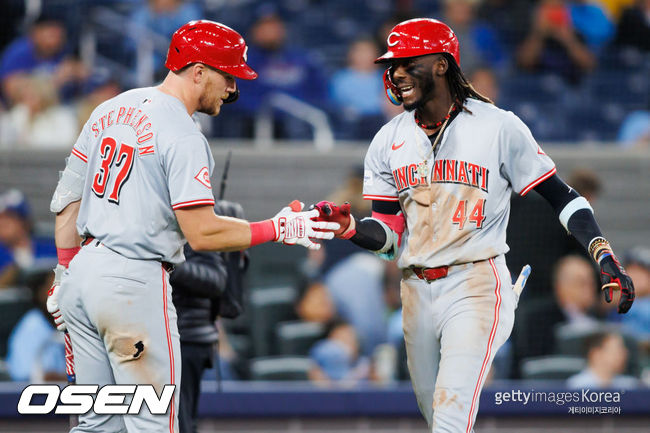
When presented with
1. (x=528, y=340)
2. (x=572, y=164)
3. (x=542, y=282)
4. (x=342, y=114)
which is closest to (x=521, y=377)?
(x=528, y=340)

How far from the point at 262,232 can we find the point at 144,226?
0.46 meters

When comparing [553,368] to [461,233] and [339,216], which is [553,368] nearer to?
A: [461,233]

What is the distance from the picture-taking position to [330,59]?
1012 cm

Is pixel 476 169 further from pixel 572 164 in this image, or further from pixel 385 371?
pixel 572 164

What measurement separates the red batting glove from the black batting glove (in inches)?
40.9

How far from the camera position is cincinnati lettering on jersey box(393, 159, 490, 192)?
3.98 m

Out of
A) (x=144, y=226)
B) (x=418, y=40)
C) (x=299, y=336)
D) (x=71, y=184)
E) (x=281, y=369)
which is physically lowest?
(x=281, y=369)

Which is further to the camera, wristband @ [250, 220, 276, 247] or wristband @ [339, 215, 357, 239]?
wristband @ [339, 215, 357, 239]

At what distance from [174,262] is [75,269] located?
372 mm

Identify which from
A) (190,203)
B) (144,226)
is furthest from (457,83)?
(144,226)

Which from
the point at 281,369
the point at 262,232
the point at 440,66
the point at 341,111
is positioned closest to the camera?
the point at 262,232

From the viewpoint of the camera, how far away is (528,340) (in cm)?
686

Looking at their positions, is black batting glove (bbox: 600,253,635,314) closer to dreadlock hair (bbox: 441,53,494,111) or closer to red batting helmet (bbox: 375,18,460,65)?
dreadlock hair (bbox: 441,53,494,111)

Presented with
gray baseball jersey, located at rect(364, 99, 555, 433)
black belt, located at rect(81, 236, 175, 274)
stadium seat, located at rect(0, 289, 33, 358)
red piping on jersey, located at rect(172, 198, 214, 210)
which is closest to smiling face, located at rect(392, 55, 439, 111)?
gray baseball jersey, located at rect(364, 99, 555, 433)
